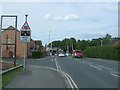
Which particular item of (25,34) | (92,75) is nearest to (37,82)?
(92,75)

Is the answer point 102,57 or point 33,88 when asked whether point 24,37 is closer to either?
point 33,88

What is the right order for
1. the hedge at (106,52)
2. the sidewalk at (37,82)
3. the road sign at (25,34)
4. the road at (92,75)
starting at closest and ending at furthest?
1. the sidewalk at (37,82)
2. the road at (92,75)
3. the road sign at (25,34)
4. the hedge at (106,52)

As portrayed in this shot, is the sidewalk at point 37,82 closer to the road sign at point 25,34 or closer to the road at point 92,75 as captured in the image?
the road at point 92,75

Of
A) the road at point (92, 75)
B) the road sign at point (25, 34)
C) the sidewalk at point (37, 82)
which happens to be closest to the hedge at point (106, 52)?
the road at point (92, 75)

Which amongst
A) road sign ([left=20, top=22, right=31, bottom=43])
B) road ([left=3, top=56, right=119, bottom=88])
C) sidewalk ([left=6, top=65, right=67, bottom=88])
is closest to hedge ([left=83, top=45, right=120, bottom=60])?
road ([left=3, top=56, right=119, bottom=88])

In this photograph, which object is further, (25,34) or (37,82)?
(25,34)

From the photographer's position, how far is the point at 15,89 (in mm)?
8578

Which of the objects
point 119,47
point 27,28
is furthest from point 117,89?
point 119,47

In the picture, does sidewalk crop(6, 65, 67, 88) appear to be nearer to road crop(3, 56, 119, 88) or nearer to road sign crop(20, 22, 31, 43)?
road crop(3, 56, 119, 88)

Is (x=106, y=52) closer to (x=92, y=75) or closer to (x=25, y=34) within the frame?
(x=92, y=75)

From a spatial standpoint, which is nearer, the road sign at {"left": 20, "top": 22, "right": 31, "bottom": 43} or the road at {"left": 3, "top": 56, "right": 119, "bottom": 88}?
the road at {"left": 3, "top": 56, "right": 119, "bottom": 88}

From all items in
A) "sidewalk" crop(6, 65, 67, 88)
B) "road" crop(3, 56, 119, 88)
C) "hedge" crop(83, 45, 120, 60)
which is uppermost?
"hedge" crop(83, 45, 120, 60)

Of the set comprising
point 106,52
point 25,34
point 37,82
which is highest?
point 25,34

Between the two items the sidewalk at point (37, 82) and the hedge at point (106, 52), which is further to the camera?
the hedge at point (106, 52)
